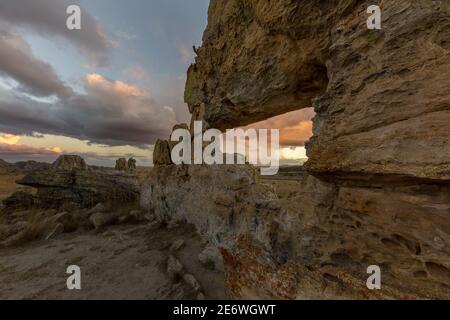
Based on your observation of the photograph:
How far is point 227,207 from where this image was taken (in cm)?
1048

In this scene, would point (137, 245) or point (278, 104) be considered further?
point (137, 245)

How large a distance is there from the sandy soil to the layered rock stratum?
4.07 m

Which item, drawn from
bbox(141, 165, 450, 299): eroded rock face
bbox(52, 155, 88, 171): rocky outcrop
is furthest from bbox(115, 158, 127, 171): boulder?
bbox(141, 165, 450, 299): eroded rock face

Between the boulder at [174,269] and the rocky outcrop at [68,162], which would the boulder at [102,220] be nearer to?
the boulder at [174,269]

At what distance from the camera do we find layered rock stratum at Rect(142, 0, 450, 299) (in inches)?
130

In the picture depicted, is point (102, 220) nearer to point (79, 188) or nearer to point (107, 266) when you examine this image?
point (107, 266)

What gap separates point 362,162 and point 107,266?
10804mm

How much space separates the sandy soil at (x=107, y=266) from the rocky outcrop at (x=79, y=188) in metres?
6.74

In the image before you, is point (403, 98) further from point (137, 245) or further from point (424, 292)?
point (137, 245)

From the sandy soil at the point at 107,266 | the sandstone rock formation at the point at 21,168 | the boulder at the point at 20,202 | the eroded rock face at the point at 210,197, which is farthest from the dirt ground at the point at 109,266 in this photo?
the sandstone rock formation at the point at 21,168

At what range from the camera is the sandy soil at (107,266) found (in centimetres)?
758

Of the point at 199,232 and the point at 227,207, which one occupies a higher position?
the point at 227,207
